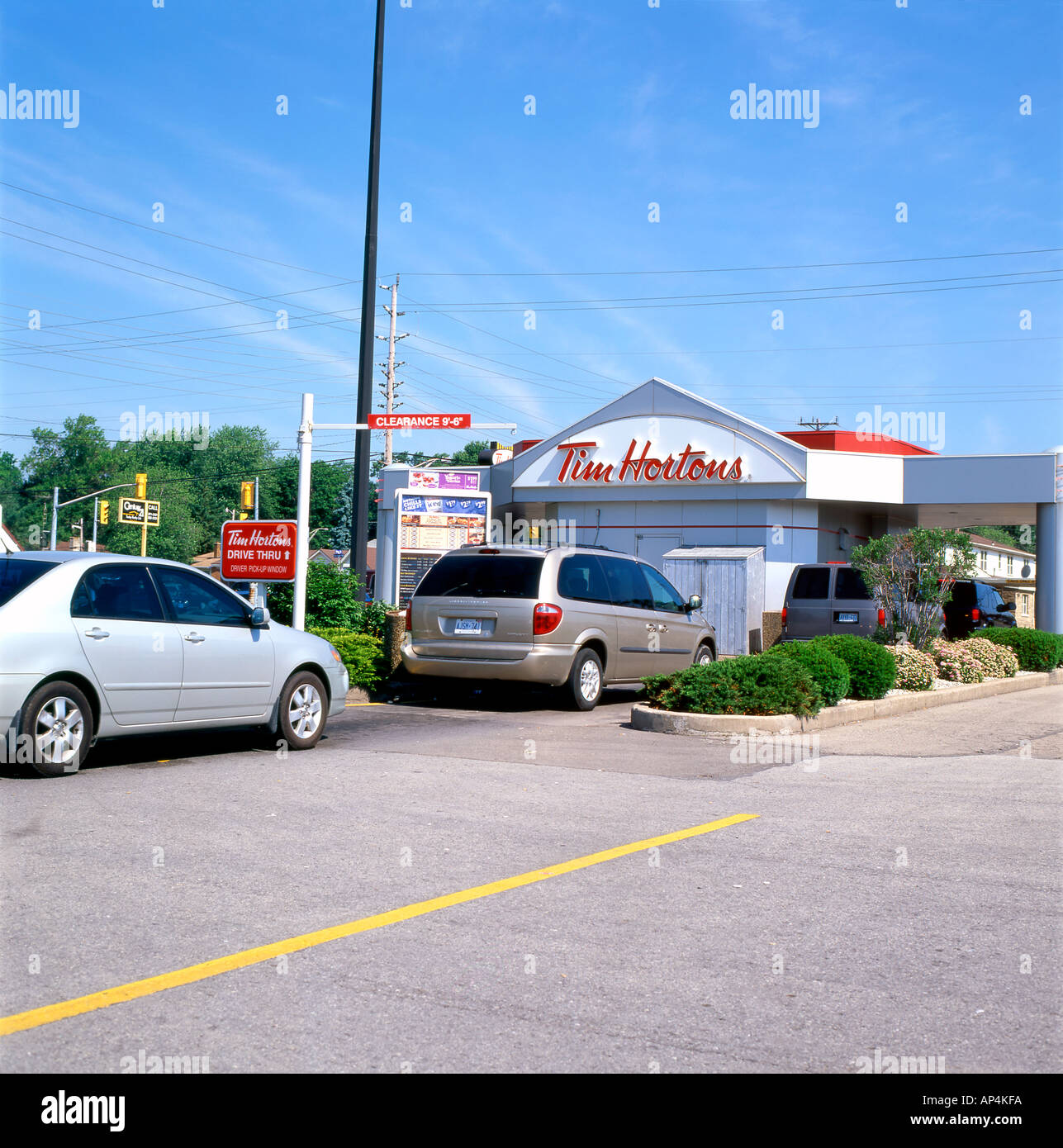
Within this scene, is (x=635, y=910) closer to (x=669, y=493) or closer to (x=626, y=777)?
(x=626, y=777)

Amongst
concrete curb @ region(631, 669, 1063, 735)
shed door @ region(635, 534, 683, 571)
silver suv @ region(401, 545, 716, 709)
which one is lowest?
concrete curb @ region(631, 669, 1063, 735)

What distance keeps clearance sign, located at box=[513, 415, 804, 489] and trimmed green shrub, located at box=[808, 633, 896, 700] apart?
11.1 meters

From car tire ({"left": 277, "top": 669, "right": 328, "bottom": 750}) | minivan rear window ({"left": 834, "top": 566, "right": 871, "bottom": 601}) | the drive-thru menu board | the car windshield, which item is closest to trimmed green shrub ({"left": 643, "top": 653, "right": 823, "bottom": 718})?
car tire ({"left": 277, "top": 669, "right": 328, "bottom": 750})

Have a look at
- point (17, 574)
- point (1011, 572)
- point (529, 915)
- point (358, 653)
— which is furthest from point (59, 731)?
point (1011, 572)

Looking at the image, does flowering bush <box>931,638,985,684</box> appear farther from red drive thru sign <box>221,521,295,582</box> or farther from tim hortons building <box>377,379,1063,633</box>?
red drive thru sign <box>221,521,295,582</box>

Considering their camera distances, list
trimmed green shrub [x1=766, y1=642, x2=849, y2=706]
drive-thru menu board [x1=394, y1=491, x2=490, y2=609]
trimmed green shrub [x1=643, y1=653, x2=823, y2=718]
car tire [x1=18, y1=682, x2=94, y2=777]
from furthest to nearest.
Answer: drive-thru menu board [x1=394, y1=491, x2=490, y2=609], trimmed green shrub [x1=766, y1=642, x2=849, y2=706], trimmed green shrub [x1=643, y1=653, x2=823, y2=718], car tire [x1=18, y1=682, x2=94, y2=777]

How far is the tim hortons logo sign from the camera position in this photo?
25922mm

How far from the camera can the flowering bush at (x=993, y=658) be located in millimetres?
19188

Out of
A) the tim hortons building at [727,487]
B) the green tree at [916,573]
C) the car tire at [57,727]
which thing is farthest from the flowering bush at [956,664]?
the car tire at [57,727]

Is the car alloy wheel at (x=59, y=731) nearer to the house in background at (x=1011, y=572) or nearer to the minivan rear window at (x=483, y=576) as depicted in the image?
the minivan rear window at (x=483, y=576)

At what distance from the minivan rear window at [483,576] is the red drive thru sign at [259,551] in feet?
5.24

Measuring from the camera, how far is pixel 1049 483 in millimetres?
24969

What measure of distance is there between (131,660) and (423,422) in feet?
20.5
